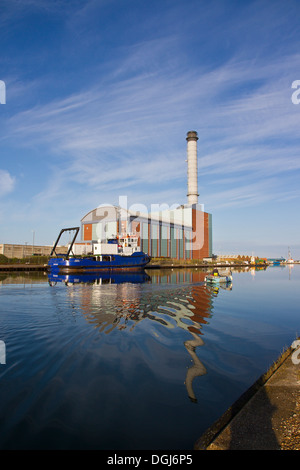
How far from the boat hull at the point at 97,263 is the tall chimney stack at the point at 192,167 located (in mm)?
44031

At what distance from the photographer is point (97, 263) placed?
55219 millimetres

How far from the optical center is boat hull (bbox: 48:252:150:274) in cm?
5095

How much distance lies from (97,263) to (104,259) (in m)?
3.90

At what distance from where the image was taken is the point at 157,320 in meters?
14.3

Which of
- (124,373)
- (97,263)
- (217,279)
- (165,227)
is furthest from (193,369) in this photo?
(165,227)

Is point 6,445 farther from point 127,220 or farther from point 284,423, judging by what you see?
point 127,220

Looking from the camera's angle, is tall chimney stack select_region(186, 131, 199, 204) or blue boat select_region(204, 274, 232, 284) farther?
tall chimney stack select_region(186, 131, 199, 204)

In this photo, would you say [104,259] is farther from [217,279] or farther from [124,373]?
[124,373]

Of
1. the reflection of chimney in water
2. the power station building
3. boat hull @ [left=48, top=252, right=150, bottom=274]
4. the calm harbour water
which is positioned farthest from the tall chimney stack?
the reflection of chimney in water

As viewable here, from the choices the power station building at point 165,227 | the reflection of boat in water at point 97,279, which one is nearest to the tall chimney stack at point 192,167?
the power station building at point 165,227

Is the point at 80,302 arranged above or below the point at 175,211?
below

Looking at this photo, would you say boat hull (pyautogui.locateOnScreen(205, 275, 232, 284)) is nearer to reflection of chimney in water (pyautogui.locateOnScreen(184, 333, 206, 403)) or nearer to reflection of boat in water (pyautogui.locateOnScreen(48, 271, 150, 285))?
reflection of boat in water (pyautogui.locateOnScreen(48, 271, 150, 285))
